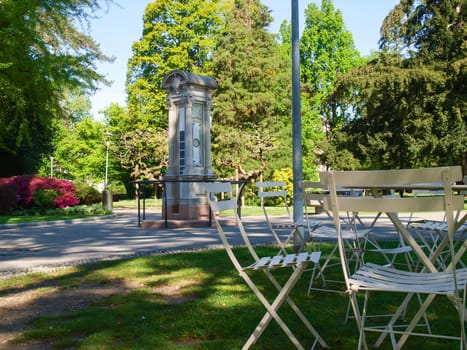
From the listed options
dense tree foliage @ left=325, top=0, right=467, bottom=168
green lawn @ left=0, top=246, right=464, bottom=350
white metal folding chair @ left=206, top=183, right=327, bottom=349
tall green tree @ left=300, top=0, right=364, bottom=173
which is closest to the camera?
white metal folding chair @ left=206, top=183, right=327, bottom=349

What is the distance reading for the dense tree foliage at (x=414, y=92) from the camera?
3041cm

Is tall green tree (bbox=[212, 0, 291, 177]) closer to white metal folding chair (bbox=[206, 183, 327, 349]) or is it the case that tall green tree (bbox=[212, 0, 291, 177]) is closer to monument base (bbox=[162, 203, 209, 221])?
monument base (bbox=[162, 203, 209, 221])

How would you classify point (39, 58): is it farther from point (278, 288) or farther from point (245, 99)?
point (245, 99)

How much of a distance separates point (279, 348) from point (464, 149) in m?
29.7

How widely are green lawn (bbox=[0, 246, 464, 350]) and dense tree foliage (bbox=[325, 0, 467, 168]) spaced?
2622 cm

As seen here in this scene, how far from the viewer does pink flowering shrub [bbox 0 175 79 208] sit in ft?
73.1

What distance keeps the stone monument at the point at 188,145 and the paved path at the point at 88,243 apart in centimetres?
181

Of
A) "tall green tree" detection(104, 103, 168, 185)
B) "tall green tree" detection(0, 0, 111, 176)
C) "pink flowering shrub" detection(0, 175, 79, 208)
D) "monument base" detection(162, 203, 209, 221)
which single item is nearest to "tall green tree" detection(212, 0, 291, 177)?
"tall green tree" detection(104, 103, 168, 185)

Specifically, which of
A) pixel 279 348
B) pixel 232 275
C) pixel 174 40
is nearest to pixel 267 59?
pixel 174 40

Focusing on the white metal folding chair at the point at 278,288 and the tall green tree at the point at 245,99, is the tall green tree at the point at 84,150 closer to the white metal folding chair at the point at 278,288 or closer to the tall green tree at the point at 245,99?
the tall green tree at the point at 245,99

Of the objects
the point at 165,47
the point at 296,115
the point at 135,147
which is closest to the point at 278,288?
the point at 296,115

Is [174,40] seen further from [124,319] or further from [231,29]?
[124,319]

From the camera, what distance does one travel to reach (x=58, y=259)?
26.8 feet

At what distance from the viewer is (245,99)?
35.0 m
